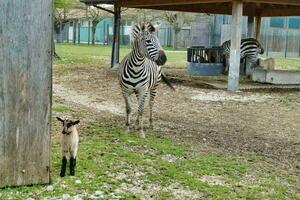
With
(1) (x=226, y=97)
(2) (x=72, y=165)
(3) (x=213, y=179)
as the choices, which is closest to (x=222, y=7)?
(1) (x=226, y=97)

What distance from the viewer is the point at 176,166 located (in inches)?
230

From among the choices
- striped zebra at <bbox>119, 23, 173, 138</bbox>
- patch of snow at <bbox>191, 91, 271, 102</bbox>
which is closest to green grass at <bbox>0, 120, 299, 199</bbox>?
striped zebra at <bbox>119, 23, 173, 138</bbox>

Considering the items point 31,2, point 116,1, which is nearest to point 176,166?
point 31,2

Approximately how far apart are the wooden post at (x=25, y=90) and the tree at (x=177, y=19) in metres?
38.4

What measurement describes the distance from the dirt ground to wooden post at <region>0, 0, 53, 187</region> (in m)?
2.88

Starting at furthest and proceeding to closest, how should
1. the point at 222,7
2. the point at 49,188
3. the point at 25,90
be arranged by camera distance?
the point at 222,7 → the point at 49,188 → the point at 25,90

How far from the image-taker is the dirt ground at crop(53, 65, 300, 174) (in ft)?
24.0

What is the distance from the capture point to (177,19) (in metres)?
42.9

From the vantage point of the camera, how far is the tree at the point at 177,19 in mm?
42500

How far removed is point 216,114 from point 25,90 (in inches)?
242

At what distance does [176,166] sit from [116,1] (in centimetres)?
1321

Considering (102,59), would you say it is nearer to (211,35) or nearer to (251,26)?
(251,26)

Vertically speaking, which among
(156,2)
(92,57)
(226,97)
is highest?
(156,2)

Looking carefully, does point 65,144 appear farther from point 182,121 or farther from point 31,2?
point 182,121
